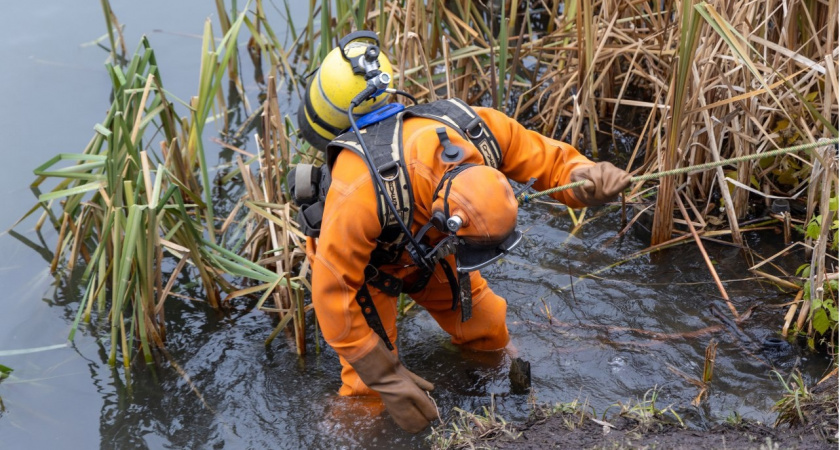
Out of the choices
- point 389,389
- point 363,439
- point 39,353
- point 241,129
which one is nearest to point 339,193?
point 389,389

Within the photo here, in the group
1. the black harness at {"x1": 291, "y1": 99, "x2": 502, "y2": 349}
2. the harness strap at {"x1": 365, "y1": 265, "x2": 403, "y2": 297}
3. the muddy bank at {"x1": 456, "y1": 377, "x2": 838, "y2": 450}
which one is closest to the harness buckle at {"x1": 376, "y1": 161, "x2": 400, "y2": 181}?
the black harness at {"x1": 291, "y1": 99, "x2": 502, "y2": 349}

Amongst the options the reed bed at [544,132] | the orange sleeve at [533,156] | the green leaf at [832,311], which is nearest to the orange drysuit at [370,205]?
the orange sleeve at [533,156]

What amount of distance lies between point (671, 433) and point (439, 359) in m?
1.33

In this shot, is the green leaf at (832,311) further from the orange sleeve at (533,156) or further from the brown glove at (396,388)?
the brown glove at (396,388)

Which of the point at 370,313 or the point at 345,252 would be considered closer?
the point at 345,252

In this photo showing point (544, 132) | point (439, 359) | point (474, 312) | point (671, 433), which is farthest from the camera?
point (544, 132)

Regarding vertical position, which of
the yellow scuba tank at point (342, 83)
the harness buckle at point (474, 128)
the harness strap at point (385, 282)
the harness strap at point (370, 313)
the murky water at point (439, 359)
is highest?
the yellow scuba tank at point (342, 83)

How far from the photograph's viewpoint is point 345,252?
2.67 meters

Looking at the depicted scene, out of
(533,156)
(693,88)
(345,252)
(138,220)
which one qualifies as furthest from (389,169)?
(693,88)

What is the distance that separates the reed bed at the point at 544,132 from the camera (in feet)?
11.0

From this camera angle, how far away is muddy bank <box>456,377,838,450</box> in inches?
94.3

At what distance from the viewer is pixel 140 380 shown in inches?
144

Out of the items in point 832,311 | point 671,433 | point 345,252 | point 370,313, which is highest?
point 345,252

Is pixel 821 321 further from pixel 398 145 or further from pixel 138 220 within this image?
pixel 138 220
